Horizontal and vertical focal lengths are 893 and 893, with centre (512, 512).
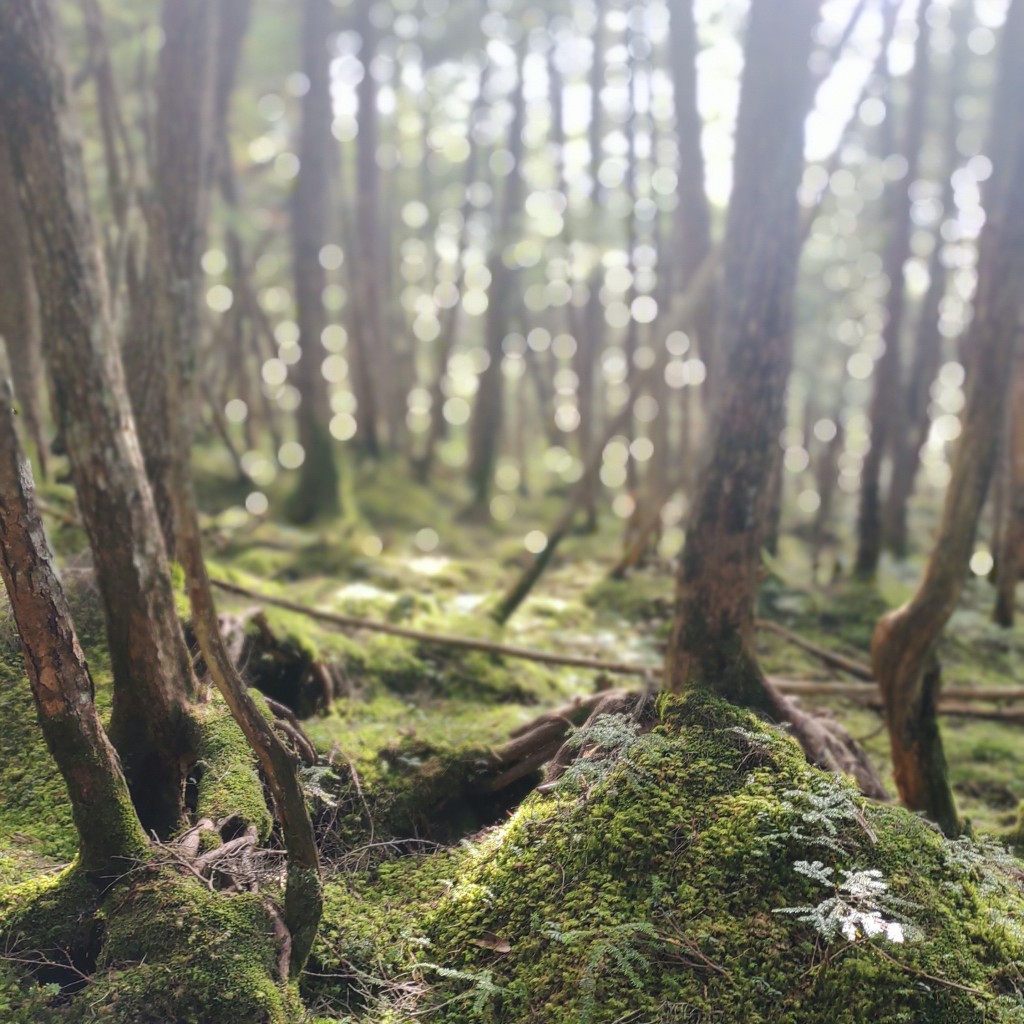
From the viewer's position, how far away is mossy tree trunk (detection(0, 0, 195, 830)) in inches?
150

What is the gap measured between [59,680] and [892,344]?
11237 millimetres

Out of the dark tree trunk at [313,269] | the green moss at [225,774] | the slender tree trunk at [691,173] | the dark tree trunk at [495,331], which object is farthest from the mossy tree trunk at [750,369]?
the dark tree trunk at [495,331]

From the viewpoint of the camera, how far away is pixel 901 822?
3627 millimetres

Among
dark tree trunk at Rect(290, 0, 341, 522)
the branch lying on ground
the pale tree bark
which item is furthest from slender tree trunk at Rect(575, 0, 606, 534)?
the pale tree bark

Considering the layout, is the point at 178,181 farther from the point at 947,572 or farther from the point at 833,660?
the point at 833,660

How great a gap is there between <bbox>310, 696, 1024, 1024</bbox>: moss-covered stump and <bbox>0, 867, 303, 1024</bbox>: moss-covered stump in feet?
1.27

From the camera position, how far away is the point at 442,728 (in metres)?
5.13

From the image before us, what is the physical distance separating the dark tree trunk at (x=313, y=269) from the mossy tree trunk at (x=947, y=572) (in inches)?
314

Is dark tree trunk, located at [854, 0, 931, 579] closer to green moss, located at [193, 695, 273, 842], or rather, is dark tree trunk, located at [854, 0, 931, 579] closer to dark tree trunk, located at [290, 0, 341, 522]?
dark tree trunk, located at [290, 0, 341, 522]

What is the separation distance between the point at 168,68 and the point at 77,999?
20.1ft

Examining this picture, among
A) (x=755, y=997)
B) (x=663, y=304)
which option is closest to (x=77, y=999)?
(x=755, y=997)

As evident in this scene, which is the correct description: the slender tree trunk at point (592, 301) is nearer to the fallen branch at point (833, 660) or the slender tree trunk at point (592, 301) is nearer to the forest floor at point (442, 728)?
the forest floor at point (442, 728)

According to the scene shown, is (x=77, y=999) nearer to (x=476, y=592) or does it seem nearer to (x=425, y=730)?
(x=425, y=730)

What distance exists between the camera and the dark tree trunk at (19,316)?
675 centimetres
